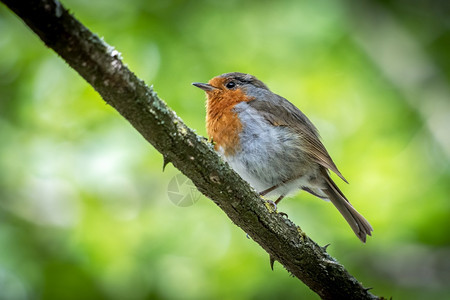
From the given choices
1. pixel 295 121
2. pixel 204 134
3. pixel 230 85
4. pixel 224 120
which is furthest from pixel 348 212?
pixel 204 134

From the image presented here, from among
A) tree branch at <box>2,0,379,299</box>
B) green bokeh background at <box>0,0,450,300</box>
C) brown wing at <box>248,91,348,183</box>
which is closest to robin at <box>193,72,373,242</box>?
brown wing at <box>248,91,348,183</box>

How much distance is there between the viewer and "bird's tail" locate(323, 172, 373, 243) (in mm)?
4094

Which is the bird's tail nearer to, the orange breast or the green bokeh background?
the green bokeh background

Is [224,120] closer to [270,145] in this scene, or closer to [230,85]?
[270,145]

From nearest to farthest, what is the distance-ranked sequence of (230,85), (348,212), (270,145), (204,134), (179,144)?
(179,144) → (270,145) → (348,212) → (230,85) → (204,134)

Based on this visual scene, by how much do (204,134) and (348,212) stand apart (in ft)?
5.70

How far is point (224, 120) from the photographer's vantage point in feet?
12.8

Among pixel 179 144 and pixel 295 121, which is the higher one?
pixel 295 121

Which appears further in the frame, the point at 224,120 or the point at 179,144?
the point at 224,120

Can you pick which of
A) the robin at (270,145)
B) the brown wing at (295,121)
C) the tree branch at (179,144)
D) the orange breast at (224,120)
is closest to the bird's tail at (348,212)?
the robin at (270,145)

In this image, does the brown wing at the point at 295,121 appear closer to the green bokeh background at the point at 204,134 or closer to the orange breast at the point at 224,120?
the orange breast at the point at 224,120

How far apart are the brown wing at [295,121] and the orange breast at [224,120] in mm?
198

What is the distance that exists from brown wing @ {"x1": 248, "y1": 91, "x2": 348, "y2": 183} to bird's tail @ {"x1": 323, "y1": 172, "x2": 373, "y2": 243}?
26 centimetres

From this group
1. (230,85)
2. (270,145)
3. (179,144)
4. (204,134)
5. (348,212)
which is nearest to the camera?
(179,144)
